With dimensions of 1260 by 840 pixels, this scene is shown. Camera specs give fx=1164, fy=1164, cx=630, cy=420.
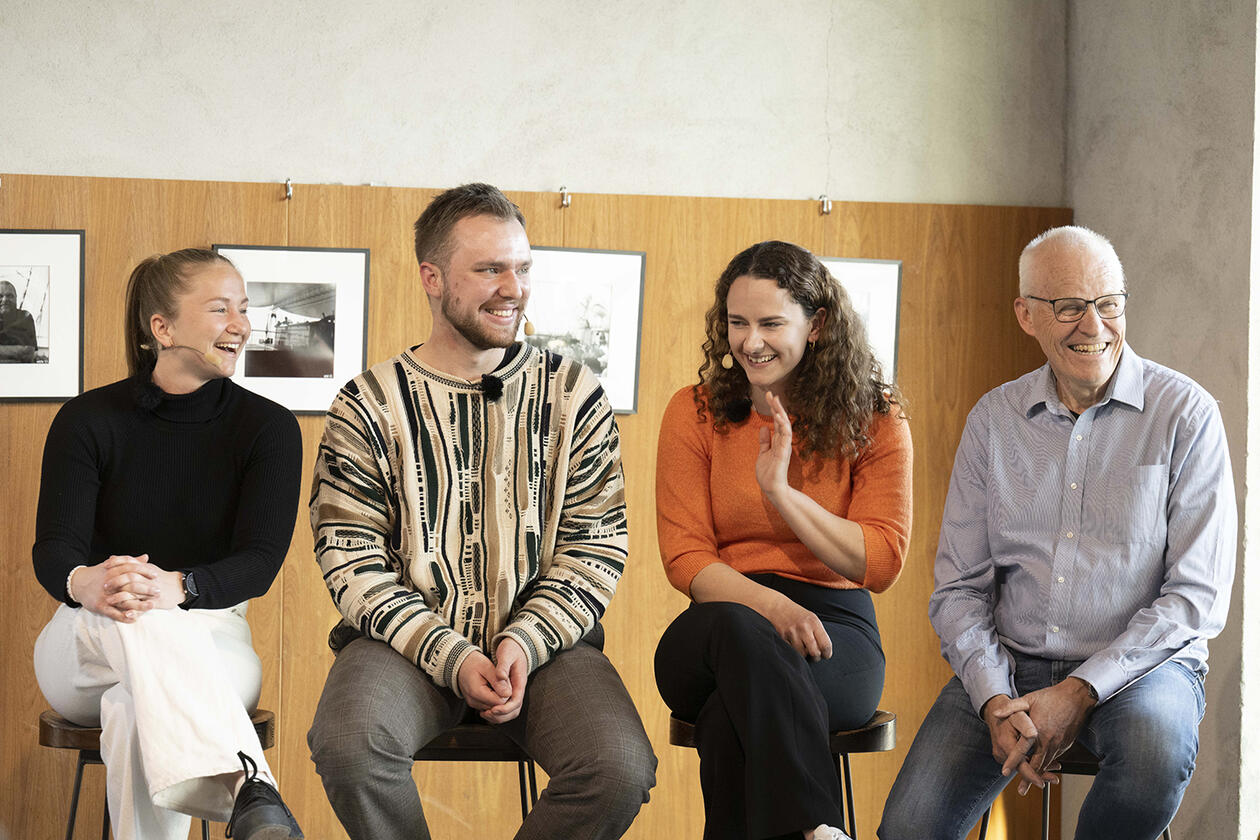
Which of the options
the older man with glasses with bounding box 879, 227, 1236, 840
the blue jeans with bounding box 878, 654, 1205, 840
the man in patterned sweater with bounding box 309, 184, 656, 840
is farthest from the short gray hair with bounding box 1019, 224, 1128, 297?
the man in patterned sweater with bounding box 309, 184, 656, 840

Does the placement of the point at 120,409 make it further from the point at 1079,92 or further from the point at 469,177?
the point at 1079,92

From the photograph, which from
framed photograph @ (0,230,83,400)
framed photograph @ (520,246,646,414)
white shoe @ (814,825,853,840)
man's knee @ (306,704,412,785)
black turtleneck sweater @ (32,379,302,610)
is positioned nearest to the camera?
white shoe @ (814,825,853,840)

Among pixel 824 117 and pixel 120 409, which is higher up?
pixel 824 117

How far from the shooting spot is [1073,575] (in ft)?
7.47

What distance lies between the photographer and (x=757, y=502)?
8.20ft

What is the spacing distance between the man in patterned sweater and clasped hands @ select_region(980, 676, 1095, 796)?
2.17 feet

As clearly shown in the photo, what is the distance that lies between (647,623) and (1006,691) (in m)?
1.59

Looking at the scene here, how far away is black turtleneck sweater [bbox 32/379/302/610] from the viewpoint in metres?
2.49

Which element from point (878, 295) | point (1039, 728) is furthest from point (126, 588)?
point (878, 295)

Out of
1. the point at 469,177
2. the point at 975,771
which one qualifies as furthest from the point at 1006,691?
the point at 469,177

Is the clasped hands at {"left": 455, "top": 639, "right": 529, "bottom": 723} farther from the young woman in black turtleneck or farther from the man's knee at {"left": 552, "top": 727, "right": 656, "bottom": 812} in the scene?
the young woman in black turtleneck

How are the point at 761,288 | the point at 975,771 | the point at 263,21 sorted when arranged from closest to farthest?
the point at 975,771, the point at 761,288, the point at 263,21

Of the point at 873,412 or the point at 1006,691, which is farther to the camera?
the point at 873,412

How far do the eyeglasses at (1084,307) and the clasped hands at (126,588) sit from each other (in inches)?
72.7
